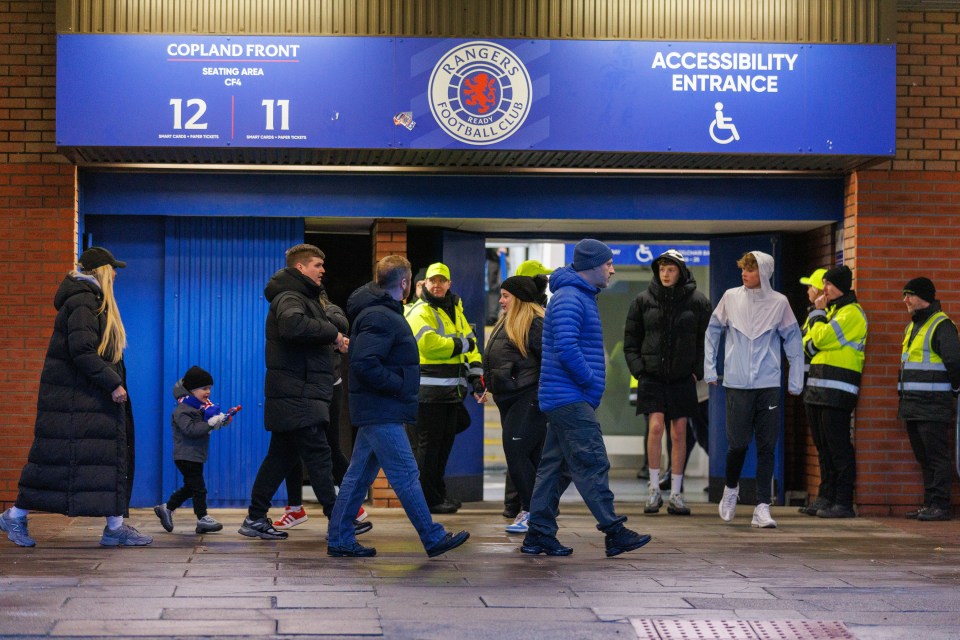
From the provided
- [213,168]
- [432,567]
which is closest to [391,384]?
[432,567]

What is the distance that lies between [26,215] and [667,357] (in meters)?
5.42

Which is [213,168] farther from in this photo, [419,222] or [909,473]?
[909,473]

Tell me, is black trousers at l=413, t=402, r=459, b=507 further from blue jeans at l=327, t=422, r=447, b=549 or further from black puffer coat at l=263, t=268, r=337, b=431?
blue jeans at l=327, t=422, r=447, b=549

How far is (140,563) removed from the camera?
7.48m

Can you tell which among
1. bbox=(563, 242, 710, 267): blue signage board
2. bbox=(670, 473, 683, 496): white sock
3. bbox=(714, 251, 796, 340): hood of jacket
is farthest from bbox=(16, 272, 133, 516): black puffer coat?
bbox=(563, 242, 710, 267): blue signage board

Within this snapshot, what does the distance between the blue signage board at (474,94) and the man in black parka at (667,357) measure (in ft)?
4.17

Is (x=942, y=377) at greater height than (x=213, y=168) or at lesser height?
lesser

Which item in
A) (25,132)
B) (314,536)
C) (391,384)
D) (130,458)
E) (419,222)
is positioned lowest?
(314,536)

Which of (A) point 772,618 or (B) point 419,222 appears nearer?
(A) point 772,618

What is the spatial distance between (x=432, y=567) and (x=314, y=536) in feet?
5.77

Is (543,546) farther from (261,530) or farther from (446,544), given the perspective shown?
(261,530)

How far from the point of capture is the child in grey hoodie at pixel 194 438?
29.5 feet

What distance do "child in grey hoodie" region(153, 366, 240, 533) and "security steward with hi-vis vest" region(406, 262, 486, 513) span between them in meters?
1.91

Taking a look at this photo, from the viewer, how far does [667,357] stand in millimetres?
10695
